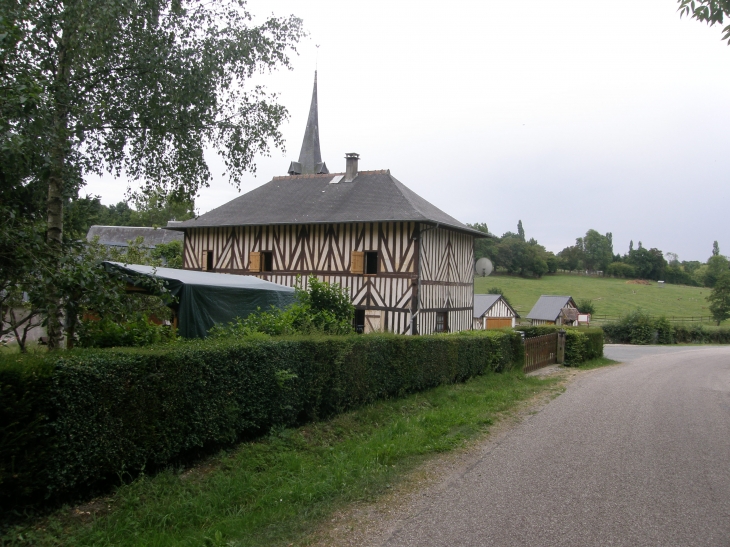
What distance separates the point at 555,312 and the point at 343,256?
29102mm

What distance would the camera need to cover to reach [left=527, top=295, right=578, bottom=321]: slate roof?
148 ft

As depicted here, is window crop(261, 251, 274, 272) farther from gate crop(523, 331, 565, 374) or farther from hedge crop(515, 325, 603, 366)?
gate crop(523, 331, 565, 374)

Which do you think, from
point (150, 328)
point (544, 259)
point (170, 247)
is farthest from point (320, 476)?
point (544, 259)

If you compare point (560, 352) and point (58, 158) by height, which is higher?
point (58, 158)

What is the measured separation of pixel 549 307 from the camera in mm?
46500

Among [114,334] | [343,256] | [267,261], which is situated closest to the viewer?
[114,334]

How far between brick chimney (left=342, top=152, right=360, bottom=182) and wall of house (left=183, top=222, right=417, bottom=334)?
3859mm

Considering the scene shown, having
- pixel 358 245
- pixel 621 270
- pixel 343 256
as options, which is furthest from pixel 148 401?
pixel 621 270

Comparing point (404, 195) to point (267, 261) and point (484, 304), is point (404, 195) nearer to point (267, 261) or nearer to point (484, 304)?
point (267, 261)

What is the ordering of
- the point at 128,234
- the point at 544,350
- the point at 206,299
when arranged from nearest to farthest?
the point at 206,299
the point at 544,350
the point at 128,234

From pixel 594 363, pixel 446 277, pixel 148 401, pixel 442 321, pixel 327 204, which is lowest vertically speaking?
pixel 594 363

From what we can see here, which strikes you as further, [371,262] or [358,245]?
[371,262]

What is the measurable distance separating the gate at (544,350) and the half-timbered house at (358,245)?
13.3ft

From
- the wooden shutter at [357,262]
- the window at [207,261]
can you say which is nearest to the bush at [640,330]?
the wooden shutter at [357,262]
